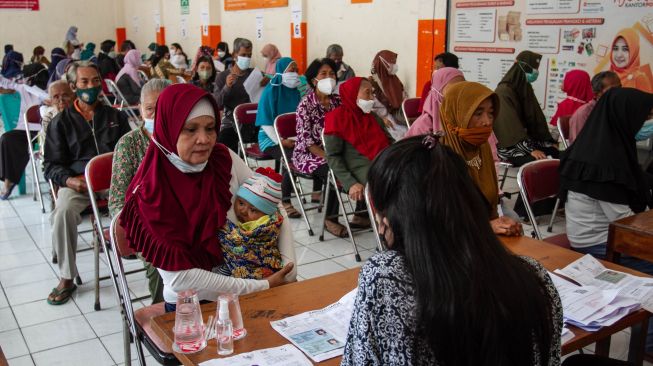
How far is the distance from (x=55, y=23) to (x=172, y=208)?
15.0 m

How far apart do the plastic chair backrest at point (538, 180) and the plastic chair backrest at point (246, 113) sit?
3171 millimetres

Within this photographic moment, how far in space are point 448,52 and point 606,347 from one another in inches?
180

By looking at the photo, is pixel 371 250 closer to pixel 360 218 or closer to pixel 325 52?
pixel 360 218

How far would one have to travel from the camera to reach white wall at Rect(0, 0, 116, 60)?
48.5 ft

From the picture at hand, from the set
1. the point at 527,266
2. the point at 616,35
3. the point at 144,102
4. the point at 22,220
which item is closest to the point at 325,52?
the point at 616,35

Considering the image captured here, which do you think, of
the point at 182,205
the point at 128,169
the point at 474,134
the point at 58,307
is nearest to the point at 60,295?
the point at 58,307

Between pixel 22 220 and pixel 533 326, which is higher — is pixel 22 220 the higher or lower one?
the lower one

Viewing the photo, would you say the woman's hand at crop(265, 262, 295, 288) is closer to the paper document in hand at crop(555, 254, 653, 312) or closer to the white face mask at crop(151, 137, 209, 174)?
the white face mask at crop(151, 137, 209, 174)

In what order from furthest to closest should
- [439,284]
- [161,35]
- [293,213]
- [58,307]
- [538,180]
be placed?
1. [161,35]
2. [293,213]
3. [58,307]
4. [538,180]
5. [439,284]

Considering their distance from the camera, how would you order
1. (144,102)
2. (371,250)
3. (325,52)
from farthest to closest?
(325,52) < (371,250) < (144,102)

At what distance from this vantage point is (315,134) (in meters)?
4.81

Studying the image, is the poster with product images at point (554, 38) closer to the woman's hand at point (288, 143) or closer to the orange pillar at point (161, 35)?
the woman's hand at point (288, 143)

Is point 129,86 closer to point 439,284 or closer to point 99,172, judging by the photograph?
point 99,172

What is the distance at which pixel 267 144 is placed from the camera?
5.34 m
